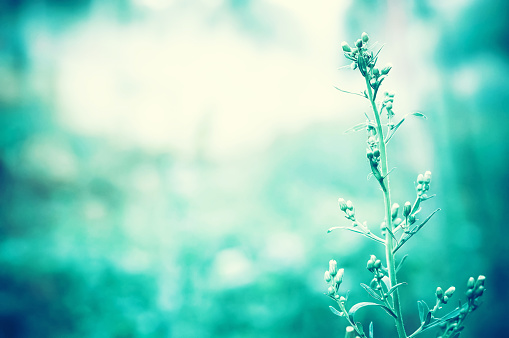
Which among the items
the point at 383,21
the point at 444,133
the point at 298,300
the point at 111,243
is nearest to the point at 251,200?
the point at 298,300

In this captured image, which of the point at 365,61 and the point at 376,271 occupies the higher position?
the point at 365,61

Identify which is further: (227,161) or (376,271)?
(227,161)

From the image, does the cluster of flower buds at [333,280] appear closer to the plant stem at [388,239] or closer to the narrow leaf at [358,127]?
the plant stem at [388,239]

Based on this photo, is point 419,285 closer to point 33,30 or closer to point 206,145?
point 206,145

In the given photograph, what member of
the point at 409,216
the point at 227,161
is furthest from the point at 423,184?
the point at 227,161

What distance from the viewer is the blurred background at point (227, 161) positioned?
132 centimetres

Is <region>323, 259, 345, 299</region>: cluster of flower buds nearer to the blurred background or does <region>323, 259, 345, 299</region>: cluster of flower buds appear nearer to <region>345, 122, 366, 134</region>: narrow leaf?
<region>345, 122, 366, 134</region>: narrow leaf

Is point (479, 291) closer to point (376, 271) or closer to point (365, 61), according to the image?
point (376, 271)

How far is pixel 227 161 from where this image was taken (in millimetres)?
1508

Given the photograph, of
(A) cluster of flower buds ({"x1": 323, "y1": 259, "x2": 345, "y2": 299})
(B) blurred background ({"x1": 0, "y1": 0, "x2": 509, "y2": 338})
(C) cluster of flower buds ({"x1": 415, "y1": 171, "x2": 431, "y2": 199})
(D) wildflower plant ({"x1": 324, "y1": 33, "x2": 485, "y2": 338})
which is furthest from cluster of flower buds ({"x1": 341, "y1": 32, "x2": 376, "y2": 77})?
(B) blurred background ({"x1": 0, "y1": 0, "x2": 509, "y2": 338})

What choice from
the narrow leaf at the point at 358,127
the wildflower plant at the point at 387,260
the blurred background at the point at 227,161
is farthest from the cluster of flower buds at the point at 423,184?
the blurred background at the point at 227,161

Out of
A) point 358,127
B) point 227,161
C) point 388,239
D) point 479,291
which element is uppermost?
point 227,161

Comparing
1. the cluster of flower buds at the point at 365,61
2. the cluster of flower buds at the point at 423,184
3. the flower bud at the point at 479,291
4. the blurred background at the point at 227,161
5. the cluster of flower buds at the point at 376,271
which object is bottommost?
the flower bud at the point at 479,291

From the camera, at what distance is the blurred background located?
1317mm
